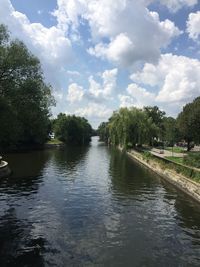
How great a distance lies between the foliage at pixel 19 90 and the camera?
78.7 ft

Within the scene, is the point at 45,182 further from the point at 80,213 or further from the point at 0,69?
the point at 0,69

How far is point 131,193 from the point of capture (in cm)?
3600

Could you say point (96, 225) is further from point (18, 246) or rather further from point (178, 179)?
point (178, 179)

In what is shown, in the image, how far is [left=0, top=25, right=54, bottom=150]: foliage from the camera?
24000 millimetres

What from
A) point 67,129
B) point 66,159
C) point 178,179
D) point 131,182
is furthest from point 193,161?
point 67,129

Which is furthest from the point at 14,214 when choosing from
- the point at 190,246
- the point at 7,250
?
the point at 190,246

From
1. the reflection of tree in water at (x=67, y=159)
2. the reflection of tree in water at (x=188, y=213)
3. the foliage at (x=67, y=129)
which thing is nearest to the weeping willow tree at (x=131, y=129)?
the reflection of tree in water at (x=67, y=159)

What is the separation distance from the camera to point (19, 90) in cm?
2475

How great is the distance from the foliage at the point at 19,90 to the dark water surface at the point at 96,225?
6.52 meters

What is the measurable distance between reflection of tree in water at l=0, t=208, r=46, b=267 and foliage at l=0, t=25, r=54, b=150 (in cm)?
618

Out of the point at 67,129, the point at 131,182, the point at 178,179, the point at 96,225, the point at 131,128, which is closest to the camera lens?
the point at 96,225

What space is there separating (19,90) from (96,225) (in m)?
10.7

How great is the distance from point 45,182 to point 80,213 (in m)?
15.4

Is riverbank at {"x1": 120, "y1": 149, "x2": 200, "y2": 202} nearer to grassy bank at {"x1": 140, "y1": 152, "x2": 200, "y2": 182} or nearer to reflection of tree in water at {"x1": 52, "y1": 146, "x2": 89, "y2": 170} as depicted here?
grassy bank at {"x1": 140, "y1": 152, "x2": 200, "y2": 182}
